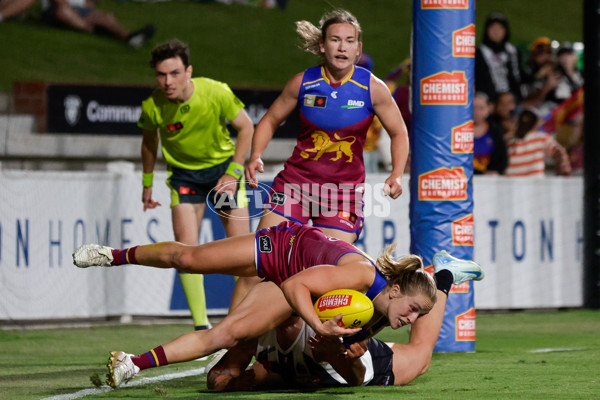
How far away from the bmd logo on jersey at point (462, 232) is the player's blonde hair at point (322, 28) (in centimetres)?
195

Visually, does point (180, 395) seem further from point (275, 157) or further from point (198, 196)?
point (275, 157)

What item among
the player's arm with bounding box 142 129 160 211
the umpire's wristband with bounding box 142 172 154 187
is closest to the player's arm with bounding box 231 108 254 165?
the player's arm with bounding box 142 129 160 211

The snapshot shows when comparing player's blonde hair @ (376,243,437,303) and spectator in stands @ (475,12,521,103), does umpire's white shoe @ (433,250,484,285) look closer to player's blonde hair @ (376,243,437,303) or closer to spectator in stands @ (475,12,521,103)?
player's blonde hair @ (376,243,437,303)

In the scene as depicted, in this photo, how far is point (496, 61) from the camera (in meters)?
18.3

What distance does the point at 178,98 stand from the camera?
9438 millimetres

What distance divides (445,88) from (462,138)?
431 millimetres

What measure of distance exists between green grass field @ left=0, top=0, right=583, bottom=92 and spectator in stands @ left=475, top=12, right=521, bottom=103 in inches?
229

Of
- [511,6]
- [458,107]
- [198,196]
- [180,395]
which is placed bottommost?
[180,395]

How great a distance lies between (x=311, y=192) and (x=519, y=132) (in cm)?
830

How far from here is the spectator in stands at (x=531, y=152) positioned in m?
15.4

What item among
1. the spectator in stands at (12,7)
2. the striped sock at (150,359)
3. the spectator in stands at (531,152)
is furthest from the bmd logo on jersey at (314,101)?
the spectator in stands at (12,7)

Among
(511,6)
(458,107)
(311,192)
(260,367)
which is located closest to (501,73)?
(458,107)

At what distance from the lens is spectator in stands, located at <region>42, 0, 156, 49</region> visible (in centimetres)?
2525

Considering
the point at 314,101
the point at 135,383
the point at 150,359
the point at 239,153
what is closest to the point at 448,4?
the point at 314,101
